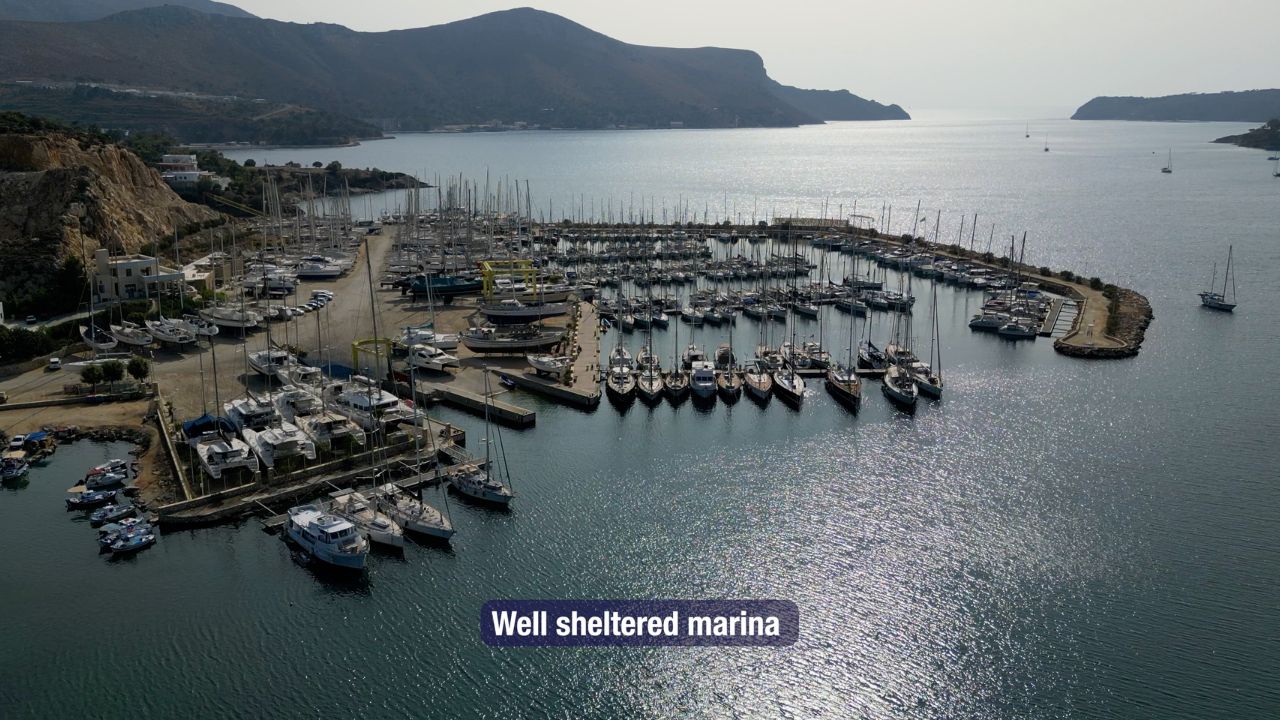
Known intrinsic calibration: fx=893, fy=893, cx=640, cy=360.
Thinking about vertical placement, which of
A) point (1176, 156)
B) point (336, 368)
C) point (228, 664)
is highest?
point (1176, 156)

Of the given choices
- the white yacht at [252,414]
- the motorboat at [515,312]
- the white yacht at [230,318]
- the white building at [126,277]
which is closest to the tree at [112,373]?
the white yacht at [252,414]

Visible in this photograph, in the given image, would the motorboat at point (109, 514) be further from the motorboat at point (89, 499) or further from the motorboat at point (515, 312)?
the motorboat at point (515, 312)

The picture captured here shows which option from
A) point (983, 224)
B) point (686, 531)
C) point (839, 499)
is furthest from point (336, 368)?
point (983, 224)

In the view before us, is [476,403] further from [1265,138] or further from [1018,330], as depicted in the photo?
[1265,138]

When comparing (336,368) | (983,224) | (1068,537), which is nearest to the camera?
(1068,537)

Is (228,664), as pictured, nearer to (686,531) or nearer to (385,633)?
(385,633)

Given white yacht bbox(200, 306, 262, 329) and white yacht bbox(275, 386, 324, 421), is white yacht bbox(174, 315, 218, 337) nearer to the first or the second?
white yacht bbox(200, 306, 262, 329)
